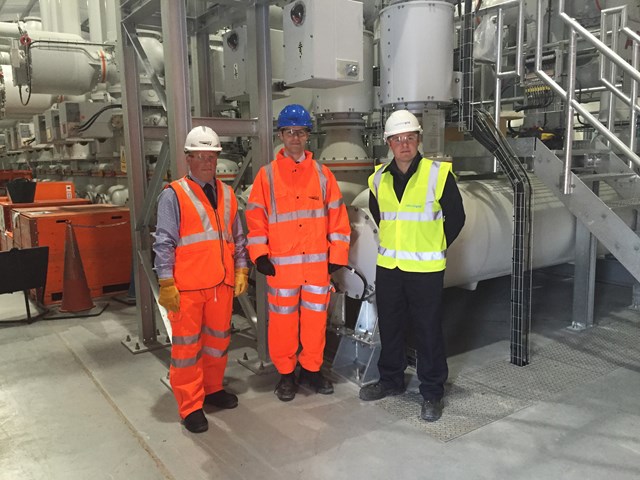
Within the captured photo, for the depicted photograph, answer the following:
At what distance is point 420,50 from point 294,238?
1690 mm

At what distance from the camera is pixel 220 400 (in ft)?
11.1

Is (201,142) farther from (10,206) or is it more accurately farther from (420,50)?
(10,206)

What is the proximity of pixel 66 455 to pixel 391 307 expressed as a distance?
1955mm

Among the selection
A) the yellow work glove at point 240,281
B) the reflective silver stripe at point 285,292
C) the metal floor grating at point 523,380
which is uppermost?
the yellow work glove at point 240,281

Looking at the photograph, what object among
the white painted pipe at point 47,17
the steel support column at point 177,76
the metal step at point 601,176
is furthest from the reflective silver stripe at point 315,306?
the white painted pipe at point 47,17

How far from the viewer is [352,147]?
4.99 m

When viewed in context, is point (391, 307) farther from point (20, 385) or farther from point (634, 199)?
point (20, 385)

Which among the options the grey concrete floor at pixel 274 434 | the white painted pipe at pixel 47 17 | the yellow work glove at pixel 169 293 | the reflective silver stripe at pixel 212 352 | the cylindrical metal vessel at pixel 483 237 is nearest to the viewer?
the grey concrete floor at pixel 274 434

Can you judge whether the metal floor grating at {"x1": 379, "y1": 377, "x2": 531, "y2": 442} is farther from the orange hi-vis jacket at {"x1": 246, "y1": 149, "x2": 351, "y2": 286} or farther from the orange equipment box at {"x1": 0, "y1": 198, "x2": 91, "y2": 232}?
the orange equipment box at {"x1": 0, "y1": 198, "x2": 91, "y2": 232}

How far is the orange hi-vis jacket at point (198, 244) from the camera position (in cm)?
305

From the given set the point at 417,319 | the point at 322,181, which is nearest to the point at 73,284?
the point at 322,181

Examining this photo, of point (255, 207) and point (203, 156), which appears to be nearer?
point (203, 156)

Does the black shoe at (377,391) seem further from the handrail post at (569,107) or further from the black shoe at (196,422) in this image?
the handrail post at (569,107)

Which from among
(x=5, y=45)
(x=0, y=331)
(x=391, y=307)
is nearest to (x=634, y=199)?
(x=391, y=307)
